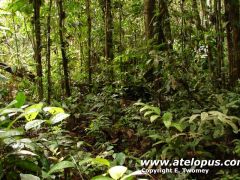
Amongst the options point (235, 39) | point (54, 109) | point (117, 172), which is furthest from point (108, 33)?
point (117, 172)

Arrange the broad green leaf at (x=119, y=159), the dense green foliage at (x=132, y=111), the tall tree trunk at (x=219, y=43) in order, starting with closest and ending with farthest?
the dense green foliage at (x=132, y=111) < the broad green leaf at (x=119, y=159) < the tall tree trunk at (x=219, y=43)

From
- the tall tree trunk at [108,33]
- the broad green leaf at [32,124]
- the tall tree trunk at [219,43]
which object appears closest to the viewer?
the broad green leaf at [32,124]

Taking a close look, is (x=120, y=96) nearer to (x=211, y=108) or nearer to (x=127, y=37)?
(x=211, y=108)

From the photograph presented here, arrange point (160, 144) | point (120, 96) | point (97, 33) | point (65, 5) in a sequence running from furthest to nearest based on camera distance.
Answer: point (97, 33) < point (65, 5) < point (120, 96) < point (160, 144)

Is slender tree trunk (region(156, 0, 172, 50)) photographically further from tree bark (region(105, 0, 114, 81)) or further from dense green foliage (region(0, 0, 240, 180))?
tree bark (region(105, 0, 114, 81))

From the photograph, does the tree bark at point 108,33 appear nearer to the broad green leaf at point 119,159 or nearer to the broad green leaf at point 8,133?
the broad green leaf at point 119,159

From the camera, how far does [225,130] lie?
343 cm

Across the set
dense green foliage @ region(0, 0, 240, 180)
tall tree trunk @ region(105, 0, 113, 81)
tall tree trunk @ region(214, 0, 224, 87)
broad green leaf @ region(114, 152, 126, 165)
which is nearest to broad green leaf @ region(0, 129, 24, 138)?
dense green foliage @ region(0, 0, 240, 180)

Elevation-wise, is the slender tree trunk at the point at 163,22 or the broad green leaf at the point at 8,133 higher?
the slender tree trunk at the point at 163,22

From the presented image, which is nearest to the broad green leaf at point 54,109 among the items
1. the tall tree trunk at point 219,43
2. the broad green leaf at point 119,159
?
the broad green leaf at point 119,159

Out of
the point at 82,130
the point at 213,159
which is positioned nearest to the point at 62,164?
the point at 213,159

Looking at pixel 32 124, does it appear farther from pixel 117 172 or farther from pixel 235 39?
pixel 235 39

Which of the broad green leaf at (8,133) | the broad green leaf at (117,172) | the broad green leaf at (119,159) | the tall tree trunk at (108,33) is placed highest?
the tall tree trunk at (108,33)

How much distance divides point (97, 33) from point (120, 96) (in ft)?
11.0
